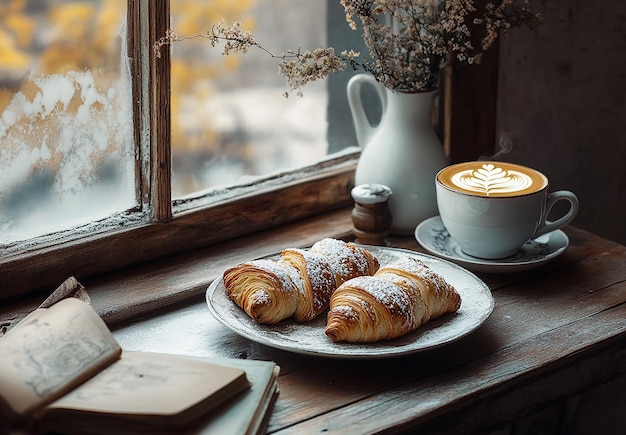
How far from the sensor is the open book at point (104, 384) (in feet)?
2.95

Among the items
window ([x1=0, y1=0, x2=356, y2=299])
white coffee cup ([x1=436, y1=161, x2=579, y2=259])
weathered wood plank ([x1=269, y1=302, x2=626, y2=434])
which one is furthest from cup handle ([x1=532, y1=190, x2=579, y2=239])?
window ([x1=0, y1=0, x2=356, y2=299])

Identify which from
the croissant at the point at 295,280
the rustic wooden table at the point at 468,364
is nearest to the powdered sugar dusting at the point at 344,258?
the croissant at the point at 295,280

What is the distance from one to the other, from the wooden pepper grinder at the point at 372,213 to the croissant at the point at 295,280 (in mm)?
141

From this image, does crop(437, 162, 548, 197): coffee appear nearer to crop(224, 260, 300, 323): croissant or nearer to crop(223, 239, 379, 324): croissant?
crop(223, 239, 379, 324): croissant

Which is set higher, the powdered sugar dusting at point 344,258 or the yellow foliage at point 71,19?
the yellow foliage at point 71,19

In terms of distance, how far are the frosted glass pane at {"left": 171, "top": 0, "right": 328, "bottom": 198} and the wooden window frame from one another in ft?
0.15

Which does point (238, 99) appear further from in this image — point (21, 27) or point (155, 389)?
point (155, 389)

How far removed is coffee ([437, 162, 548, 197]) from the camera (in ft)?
4.36

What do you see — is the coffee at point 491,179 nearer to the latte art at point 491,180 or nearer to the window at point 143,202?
the latte art at point 491,180

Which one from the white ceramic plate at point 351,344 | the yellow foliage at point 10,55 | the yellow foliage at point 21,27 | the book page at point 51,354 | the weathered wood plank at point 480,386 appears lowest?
the weathered wood plank at point 480,386

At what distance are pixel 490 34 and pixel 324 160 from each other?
1.22 ft

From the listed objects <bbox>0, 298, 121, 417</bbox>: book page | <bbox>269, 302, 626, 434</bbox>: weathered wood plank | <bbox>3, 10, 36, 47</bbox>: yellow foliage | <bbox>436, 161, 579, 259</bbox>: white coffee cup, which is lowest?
<bbox>269, 302, 626, 434</bbox>: weathered wood plank


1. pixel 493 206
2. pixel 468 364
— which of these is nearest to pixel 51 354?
pixel 468 364

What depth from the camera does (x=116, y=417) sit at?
89 cm
